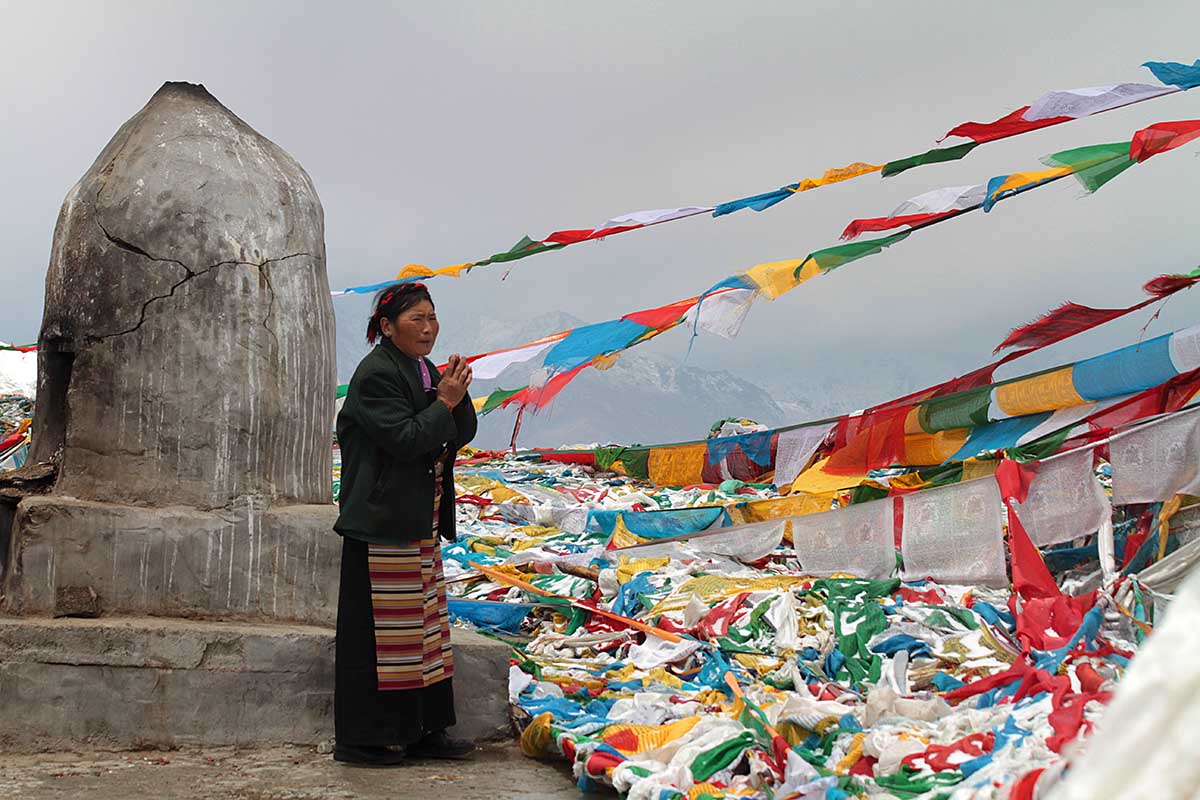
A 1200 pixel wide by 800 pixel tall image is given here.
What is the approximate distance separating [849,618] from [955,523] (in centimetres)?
110

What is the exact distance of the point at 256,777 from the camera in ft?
12.9

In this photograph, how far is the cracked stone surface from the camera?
14.9 feet

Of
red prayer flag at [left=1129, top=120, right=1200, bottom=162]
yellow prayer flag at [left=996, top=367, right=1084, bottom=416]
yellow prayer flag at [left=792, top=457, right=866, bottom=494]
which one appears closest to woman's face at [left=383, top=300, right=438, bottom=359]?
red prayer flag at [left=1129, top=120, right=1200, bottom=162]

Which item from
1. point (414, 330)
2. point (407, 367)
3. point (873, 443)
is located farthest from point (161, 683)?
point (873, 443)

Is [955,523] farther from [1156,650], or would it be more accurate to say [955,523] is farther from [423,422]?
[1156,650]

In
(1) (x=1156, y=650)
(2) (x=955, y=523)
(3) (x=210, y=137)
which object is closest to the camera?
(1) (x=1156, y=650)

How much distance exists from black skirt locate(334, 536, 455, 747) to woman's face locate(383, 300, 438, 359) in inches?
31.4

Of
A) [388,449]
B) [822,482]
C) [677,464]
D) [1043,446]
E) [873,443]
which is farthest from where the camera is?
[677,464]

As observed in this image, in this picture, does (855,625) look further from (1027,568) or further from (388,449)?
(388,449)

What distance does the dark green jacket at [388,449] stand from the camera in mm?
4195

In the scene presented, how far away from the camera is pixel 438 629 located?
4.45 m

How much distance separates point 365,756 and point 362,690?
245mm

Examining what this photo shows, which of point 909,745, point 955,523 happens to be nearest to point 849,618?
point 955,523

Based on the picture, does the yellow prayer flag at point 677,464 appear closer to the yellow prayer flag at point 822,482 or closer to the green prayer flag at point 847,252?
the yellow prayer flag at point 822,482
